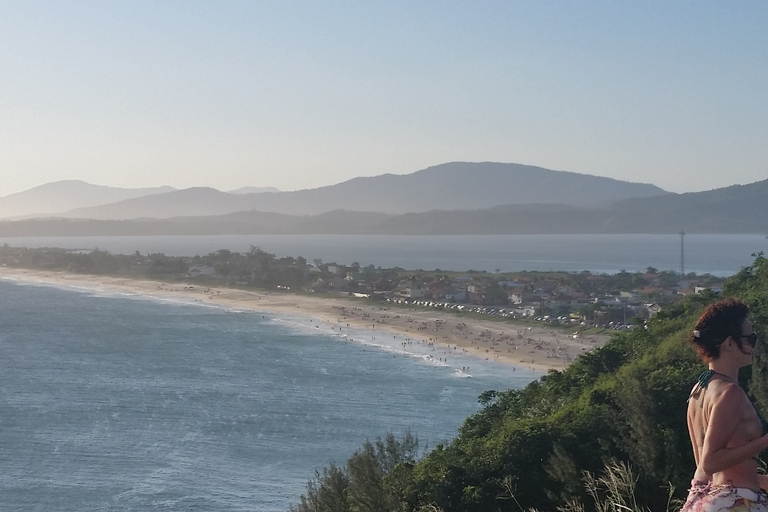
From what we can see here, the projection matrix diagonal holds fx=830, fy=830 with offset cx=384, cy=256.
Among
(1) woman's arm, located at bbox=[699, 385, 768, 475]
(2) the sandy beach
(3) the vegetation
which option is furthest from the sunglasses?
(2) the sandy beach

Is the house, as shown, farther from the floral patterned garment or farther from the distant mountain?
the distant mountain

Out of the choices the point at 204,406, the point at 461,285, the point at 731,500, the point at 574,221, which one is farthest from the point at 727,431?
the point at 574,221

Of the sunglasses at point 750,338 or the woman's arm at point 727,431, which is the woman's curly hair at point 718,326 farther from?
the woman's arm at point 727,431

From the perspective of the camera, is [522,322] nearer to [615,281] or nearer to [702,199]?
[615,281]

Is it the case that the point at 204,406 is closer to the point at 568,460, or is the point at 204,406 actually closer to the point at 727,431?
the point at 568,460

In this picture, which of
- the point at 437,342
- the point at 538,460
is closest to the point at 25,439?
the point at 538,460
